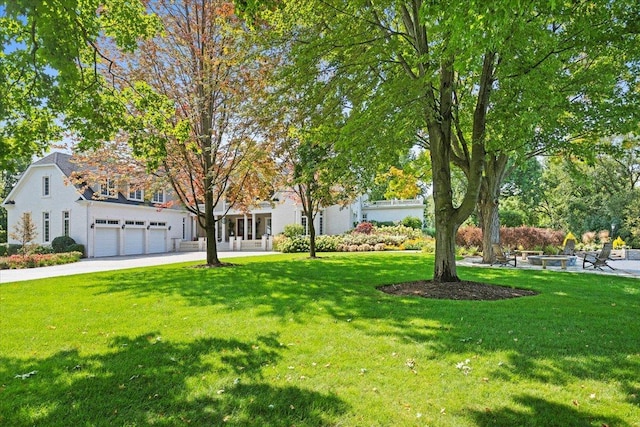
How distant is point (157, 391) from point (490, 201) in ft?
51.8

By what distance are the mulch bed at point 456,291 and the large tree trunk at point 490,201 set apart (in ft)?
25.1

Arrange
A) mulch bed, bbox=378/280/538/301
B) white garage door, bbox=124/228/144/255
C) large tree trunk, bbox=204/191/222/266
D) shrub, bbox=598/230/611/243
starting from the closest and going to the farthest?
mulch bed, bbox=378/280/538/301 → large tree trunk, bbox=204/191/222/266 → shrub, bbox=598/230/611/243 → white garage door, bbox=124/228/144/255

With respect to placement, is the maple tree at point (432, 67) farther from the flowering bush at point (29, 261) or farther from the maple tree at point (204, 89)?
the flowering bush at point (29, 261)

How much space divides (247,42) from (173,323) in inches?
288

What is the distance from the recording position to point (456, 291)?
28.4 ft

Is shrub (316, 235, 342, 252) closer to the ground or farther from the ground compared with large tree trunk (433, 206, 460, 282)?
closer to the ground

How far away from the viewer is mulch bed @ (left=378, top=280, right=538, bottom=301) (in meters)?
8.30

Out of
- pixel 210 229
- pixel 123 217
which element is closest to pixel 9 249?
pixel 123 217

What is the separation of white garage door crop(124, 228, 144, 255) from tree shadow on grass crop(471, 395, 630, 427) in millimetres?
29317

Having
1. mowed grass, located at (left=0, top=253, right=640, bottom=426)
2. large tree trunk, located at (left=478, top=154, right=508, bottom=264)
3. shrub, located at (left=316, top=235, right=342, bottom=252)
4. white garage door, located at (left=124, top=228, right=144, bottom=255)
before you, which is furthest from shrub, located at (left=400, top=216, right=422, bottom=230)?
mowed grass, located at (left=0, top=253, right=640, bottom=426)

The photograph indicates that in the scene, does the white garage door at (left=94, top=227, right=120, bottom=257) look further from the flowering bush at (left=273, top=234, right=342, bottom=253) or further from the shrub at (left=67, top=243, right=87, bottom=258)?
the flowering bush at (left=273, top=234, right=342, bottom=253)

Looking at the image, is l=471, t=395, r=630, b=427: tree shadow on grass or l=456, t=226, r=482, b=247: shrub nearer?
l=471, t=395, r=630, b=427: tree shadow on grass

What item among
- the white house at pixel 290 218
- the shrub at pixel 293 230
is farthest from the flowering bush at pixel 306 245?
the white house at pixel 290 218

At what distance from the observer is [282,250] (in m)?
27.6
